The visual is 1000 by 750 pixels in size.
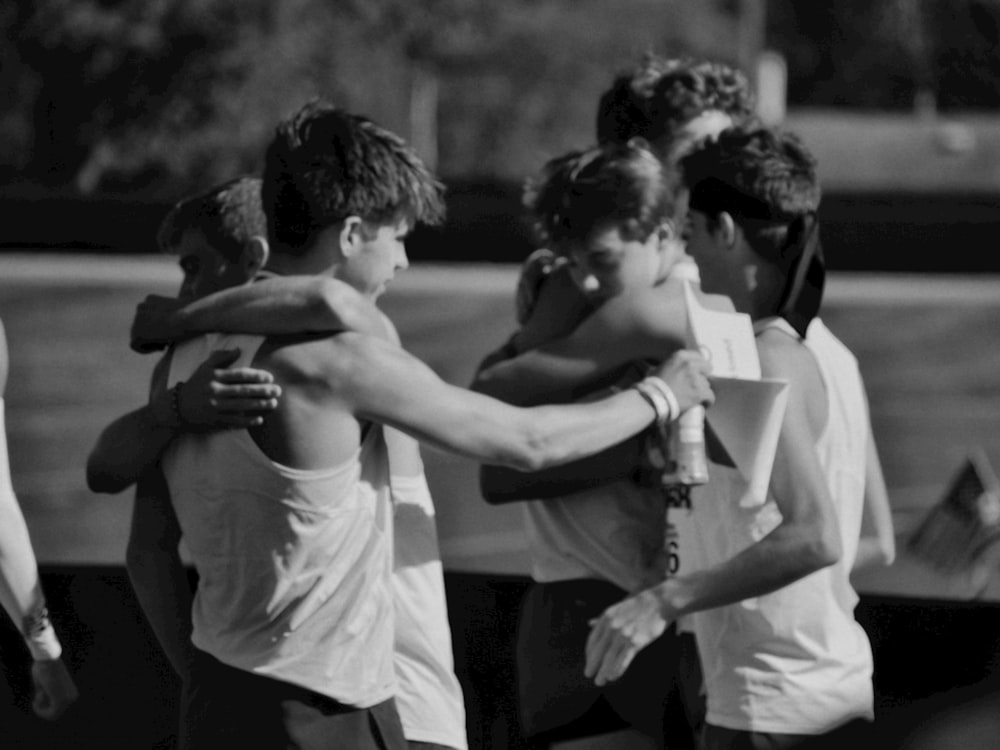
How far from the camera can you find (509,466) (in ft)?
9.92

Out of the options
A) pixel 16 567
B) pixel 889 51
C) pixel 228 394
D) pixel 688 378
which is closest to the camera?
pixel 228 394

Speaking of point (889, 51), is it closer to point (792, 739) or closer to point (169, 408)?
point (792, 739)

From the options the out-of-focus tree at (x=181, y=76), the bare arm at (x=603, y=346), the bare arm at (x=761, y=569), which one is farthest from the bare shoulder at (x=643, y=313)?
the out-of-focus tree at (x=181, y=76)

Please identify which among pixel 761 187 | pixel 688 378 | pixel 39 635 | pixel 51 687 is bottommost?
pixel 51 687

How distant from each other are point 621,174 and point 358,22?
90.4 feet

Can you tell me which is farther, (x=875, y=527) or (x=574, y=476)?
(x=875, y=527)

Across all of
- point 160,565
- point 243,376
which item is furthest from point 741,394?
point 160,565

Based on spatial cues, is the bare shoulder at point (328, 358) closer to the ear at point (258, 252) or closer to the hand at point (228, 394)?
the hand at point (228, 394)

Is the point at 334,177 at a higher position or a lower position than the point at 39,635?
higher

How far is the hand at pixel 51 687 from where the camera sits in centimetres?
344

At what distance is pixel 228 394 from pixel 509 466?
51 cm

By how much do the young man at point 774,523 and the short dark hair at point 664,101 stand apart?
776 millimetres

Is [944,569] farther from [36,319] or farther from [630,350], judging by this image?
[36,319]

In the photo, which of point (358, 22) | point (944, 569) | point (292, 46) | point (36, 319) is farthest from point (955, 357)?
point (358, 22)
